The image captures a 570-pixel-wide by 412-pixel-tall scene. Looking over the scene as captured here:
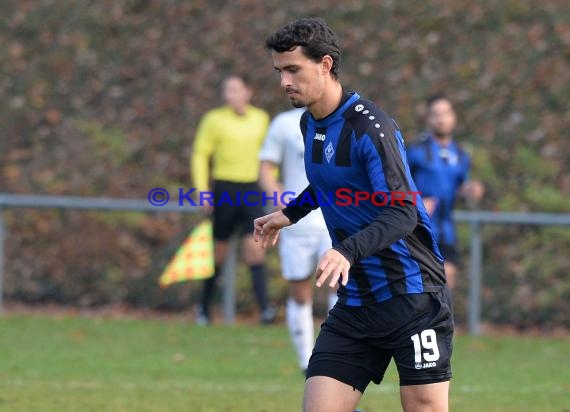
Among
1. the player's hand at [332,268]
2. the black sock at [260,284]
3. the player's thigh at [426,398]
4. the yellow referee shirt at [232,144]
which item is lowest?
the black sock at [260,284]

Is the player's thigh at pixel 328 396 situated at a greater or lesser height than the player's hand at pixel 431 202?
lesser

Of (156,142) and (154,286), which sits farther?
(156,142)

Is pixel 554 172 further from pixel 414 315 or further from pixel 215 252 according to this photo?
pixel 414 315

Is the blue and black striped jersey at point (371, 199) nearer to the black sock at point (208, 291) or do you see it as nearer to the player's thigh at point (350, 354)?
the player's thigh at point (350, 354)

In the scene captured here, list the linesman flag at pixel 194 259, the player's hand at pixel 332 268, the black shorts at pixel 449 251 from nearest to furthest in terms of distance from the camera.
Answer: the player's hand at pixel 332 268
the black shorts at pixel 449 251
the linesman flag at pixel 194 259

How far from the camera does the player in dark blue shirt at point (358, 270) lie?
5.00 meters

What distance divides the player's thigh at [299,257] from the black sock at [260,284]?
3561 millimetres

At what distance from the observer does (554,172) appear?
47.9ft

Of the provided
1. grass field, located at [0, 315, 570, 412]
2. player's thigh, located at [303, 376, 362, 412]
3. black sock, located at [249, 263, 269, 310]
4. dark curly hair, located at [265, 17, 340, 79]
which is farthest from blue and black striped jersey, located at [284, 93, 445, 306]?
black sock, located at [249, 263, 269, 310]

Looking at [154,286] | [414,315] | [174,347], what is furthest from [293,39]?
[154,286]

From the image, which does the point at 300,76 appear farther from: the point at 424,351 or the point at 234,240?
the point at 234,240

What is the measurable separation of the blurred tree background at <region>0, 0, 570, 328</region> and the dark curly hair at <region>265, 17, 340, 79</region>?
845cm

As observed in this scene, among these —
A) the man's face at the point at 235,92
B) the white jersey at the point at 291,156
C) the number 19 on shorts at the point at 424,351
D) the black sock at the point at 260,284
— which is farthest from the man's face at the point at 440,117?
the number 19 on shorts at the point at 424,351

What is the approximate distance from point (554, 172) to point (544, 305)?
2.29 metres
